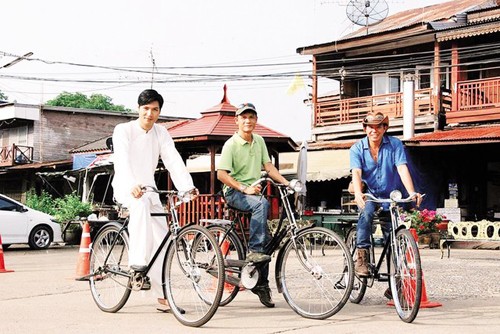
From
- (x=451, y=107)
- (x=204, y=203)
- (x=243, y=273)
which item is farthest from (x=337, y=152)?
(x=243, y=273)

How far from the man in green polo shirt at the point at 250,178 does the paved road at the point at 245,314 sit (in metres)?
0.50

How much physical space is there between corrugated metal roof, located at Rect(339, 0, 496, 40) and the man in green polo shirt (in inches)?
795

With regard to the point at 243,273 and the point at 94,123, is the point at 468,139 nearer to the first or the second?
the point at 243,273

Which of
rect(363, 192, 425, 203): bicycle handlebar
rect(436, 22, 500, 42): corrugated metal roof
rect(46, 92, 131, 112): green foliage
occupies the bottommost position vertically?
rect(363, 192, 425, 203): bicycle handlebar

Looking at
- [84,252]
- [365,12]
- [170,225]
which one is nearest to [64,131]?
[365,12]

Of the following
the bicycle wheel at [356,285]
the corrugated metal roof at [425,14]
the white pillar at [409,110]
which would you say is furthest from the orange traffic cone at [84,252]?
the corrugated metal roof at [425,14]

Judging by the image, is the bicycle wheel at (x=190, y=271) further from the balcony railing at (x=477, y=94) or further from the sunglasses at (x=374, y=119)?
the balcony railing at (x=477, y=94)

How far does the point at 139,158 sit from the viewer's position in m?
6.38

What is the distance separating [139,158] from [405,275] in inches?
93.6

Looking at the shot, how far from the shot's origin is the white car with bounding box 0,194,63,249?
16.9 m

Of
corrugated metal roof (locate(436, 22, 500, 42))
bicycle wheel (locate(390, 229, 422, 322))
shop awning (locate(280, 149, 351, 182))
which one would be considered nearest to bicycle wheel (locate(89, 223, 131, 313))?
bicycle wheel (locate(390, 229, 422, 322))

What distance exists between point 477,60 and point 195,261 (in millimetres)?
20188

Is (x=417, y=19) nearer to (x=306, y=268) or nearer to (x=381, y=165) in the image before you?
(x=381, y=165)

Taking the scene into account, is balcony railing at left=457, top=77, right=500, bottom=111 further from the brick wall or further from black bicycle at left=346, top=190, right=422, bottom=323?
the brick wall
